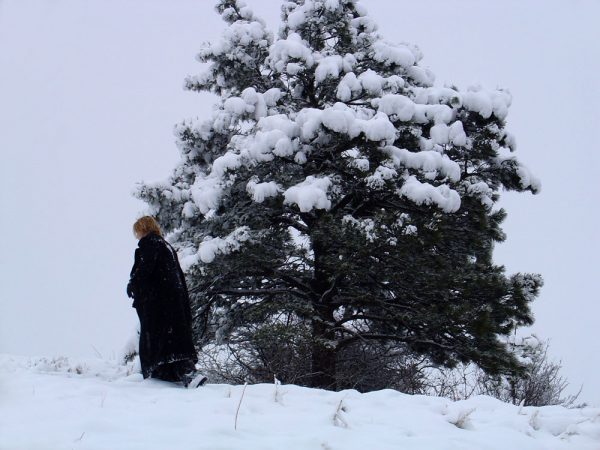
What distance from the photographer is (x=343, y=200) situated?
1000 centimetres

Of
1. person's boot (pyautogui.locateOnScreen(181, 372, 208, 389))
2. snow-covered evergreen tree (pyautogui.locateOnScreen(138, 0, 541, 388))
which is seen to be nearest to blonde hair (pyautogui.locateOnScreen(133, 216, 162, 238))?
person's boot (pyautogui.locateOnScreen(181, 372, 208, 389))

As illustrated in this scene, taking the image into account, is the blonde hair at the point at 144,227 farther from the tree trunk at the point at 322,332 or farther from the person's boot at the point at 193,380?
the tree trunk at the point at 322,332

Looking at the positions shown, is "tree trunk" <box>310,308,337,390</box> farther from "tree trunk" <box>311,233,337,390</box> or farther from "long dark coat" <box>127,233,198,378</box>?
A: "long dark coat" <box>127,233,198,378</box>

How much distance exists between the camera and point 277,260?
9664 mm

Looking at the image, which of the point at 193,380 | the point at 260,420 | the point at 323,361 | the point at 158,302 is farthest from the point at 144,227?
the point at 323,361

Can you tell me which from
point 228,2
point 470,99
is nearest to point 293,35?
point 228,2

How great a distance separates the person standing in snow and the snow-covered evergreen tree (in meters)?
2.49

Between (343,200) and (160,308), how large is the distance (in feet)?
15.3

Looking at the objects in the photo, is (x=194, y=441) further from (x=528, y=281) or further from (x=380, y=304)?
(x=528, y=281)

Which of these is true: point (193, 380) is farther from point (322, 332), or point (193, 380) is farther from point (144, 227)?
point (322, 332)

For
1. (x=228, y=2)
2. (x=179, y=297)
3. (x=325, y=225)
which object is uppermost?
(x=228, y=2)

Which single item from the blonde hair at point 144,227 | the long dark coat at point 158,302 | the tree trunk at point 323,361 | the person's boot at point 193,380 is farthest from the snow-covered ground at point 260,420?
the tree trunk at point 323,361

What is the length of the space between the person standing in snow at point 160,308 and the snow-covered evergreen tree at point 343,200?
98.1 inches

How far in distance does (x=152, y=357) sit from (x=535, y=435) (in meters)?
3.92
